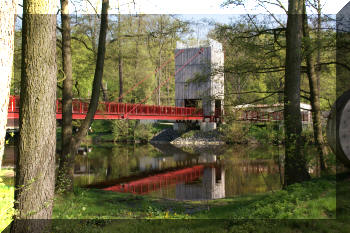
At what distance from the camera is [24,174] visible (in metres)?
3.21

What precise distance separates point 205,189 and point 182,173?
283 centimetres

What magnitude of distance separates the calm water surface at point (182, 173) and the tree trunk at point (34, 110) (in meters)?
4.31

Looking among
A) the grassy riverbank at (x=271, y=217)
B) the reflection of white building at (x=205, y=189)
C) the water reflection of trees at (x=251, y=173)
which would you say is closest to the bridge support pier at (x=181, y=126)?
the water reflection of trees at (x=251, y=173)

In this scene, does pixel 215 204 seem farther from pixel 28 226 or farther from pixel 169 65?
pixel 169 65

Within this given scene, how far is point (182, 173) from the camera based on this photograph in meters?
12.4

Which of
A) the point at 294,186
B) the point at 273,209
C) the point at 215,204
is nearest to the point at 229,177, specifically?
the point at 215,204

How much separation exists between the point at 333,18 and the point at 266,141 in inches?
135

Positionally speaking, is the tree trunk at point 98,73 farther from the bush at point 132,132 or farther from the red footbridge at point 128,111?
the bush at point 132,132

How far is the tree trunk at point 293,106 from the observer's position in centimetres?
552

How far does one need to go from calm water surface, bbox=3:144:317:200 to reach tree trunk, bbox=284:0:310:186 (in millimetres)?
429

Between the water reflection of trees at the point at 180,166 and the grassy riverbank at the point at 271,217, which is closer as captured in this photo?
the grassy riverbank at the point at 271,217

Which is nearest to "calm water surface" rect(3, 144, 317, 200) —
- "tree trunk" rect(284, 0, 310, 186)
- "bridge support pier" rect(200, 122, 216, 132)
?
"tree trunk" rect(284, 0, 310, 186)

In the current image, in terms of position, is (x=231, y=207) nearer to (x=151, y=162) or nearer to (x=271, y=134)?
(x=271, y=134)

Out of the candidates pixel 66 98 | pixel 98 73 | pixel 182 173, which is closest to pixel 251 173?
pixel 182 173
